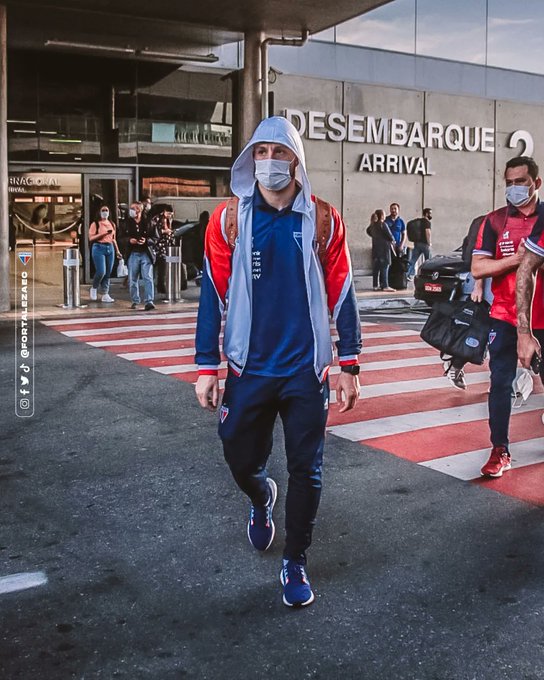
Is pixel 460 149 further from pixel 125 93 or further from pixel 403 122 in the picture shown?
pixel 125 93

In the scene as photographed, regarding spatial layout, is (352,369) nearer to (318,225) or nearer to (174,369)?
(318,225)

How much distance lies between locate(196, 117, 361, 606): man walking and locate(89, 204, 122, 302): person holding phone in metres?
12.6

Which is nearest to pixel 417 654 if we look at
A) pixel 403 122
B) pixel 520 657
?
pixel 520 657

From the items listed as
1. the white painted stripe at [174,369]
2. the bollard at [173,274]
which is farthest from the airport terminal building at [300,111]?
the white painted stripe at [174,369]

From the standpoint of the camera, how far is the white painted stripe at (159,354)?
419 inches

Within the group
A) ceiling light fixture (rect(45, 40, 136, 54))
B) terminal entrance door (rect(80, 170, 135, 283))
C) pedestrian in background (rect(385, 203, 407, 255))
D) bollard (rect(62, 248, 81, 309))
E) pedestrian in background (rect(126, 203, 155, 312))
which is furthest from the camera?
terminal entrance door (rect(80, 170, 135, 283))

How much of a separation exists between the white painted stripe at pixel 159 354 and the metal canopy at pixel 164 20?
878 centimetres

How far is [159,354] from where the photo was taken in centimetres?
1088

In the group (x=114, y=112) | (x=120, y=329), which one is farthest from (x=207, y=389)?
(x=114, y=112)

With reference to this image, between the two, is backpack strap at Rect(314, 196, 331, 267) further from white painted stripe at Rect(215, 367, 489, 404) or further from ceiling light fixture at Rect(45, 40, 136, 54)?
ceiling light fixture at Rect(45, 40, 136, 54)

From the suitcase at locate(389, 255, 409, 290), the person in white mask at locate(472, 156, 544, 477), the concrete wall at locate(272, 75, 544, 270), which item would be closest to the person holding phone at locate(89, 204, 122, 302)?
the suitcase at locate(389, 255, 409, 290)

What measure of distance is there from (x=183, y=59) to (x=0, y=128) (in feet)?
21.8

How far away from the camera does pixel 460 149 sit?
26.7 m

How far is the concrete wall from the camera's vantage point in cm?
2391
